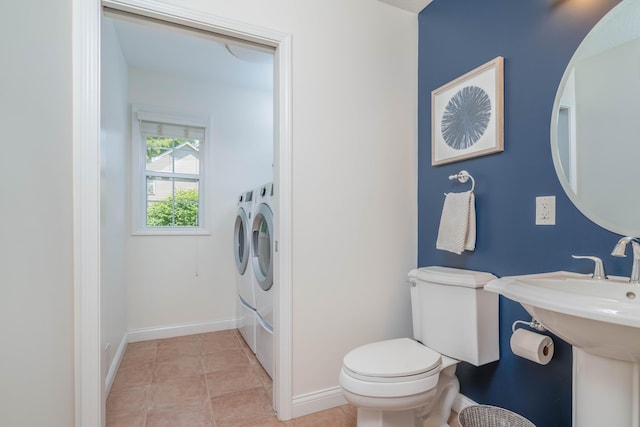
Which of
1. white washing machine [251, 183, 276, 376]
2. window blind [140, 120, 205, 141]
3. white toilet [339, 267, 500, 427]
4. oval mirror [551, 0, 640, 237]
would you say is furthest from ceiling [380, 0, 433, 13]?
window blind [140, 120, 205, 141]

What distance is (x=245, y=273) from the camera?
262 centimetres

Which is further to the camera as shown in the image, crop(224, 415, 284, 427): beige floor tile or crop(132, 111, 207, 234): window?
crop(132, 111, 207, 234): window

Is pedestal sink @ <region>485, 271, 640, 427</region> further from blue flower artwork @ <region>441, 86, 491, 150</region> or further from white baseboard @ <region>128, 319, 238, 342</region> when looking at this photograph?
white baseboard @ <region>128, 319, 238, 342</region>

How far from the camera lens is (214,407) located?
1.78 meters

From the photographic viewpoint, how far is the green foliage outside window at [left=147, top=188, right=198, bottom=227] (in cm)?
296

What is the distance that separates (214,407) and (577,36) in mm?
2481

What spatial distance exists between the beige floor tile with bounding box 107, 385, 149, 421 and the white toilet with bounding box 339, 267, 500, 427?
128 centimetres

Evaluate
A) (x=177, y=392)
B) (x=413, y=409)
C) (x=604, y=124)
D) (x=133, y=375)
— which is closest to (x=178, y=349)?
(x=133, y=375)

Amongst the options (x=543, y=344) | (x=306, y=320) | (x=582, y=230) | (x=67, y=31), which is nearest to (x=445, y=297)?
(x=543, y=344)

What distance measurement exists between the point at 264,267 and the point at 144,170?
5.49ft

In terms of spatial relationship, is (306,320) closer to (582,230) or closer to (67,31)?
(582,230)

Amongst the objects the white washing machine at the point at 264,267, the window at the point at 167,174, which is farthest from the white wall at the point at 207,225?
the white washing machine at the point at 264,267

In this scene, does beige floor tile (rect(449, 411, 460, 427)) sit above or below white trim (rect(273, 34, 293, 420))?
below

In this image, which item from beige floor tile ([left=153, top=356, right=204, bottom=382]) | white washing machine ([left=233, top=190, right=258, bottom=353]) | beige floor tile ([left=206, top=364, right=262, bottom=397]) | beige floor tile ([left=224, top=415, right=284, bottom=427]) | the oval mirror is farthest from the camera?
white washing machine ([left=233, top=190, right=258, bottom=353])
